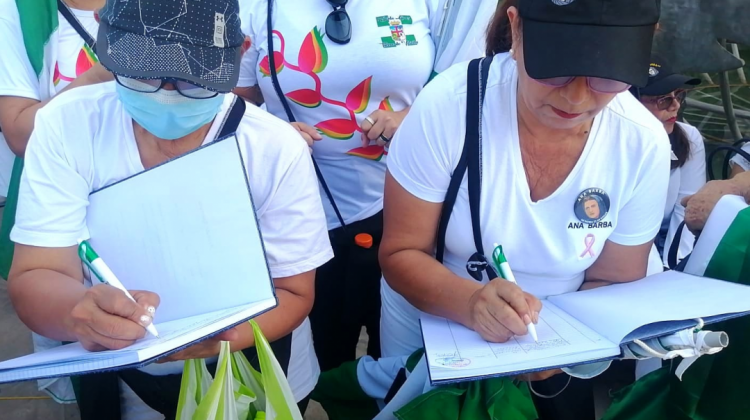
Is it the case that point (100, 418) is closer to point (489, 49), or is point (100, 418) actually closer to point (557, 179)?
point (557, 179)

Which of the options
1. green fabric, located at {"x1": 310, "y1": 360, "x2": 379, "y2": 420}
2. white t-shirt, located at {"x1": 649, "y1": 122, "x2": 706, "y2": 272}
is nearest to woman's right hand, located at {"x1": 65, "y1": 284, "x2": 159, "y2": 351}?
green fabric, located at {"x1": 310, "y1": 360, "x2": 379, "y2": 420}

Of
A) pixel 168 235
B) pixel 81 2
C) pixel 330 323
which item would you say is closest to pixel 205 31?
pixel 168 235

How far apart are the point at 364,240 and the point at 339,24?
63cm

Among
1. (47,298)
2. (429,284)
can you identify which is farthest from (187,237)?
(429,284)

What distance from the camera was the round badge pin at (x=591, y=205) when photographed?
153 cm

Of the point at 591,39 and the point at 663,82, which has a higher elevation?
the point at 591,39

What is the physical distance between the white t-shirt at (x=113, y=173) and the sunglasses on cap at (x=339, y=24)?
451mm

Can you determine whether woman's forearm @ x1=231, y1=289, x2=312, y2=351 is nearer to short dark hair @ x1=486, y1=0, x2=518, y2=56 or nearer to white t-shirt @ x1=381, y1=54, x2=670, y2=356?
white t-shirt @ x1=381, y1=54, x2=670, y2=356

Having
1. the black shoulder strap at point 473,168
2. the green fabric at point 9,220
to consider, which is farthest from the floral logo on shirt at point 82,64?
the black shoulder strap at point 473,168

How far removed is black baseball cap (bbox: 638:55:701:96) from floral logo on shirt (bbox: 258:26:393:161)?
117 centimetres

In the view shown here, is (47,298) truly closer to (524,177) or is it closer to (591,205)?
(524,177)

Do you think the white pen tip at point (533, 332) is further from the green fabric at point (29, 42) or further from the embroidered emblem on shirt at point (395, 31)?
the green fabric at point (29, 42)

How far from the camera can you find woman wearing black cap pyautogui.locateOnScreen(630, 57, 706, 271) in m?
2.60

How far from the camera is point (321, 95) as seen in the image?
1974 mm
